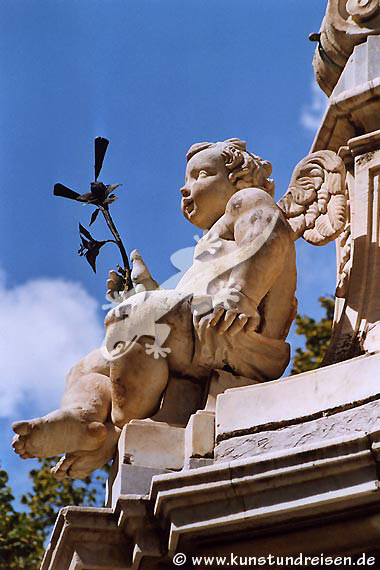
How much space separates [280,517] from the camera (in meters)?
5.83

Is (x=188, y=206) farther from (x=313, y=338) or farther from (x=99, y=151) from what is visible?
(x=313, y=338)

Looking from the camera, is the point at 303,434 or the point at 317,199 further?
the point at 317,199

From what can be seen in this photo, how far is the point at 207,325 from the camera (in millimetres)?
A: 6574

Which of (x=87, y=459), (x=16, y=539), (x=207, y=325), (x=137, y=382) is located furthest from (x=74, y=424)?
(x=16, y=539)

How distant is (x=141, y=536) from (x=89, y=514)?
27 cm

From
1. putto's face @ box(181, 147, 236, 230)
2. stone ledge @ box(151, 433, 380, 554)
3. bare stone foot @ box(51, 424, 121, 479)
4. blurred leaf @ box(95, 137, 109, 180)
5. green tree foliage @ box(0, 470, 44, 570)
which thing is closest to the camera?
stone ledge @ box(151, 433, 380, 554)

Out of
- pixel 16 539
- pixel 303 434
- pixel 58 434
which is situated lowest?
pixel 303 434

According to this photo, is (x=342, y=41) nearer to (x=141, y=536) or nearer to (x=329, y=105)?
(x=329, y=105)

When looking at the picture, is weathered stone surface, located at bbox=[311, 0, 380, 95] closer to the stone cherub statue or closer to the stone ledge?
the stone cherub statue

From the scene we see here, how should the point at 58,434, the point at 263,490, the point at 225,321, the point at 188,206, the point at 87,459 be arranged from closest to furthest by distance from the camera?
1. the point at 263,490
2. the point at 225,321
3. the point at 58,434
4. the point at 87,459
5. the point at 188,206

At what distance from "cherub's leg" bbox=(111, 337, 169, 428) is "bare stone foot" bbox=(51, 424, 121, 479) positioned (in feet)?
0.44

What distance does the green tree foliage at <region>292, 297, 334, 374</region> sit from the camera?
15.3 m

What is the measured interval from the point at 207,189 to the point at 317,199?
0.69 metres

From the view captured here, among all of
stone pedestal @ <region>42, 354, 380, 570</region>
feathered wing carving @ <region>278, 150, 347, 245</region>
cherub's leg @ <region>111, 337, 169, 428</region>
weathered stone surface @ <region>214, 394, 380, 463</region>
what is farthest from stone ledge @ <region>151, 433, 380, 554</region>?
feathered wing carving @ <region>278, 150, 347, 245</region>
